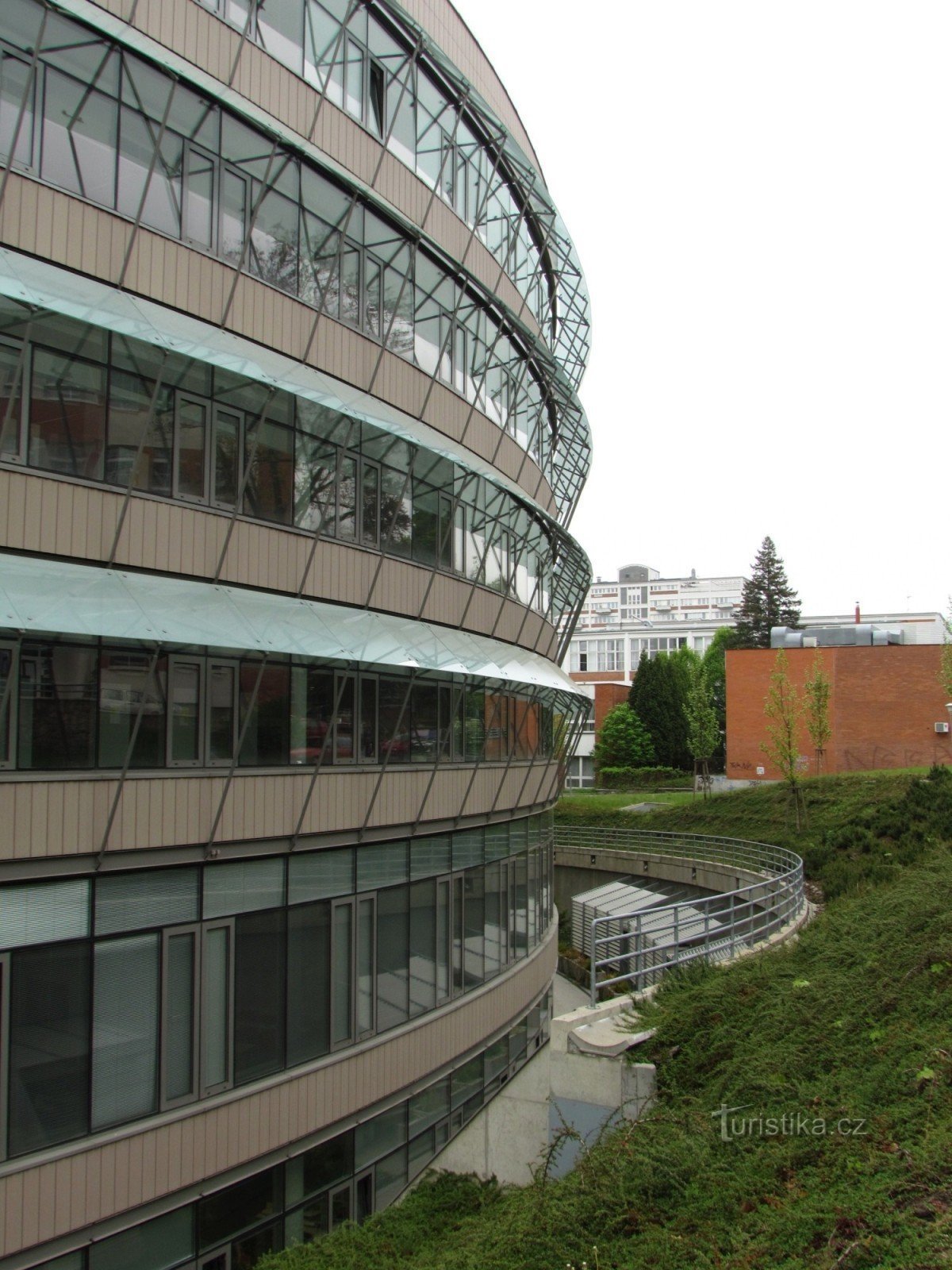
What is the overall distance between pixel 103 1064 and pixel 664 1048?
235 inches

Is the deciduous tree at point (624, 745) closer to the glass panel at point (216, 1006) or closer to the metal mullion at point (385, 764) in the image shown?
the metal mullion at point (385, 764)

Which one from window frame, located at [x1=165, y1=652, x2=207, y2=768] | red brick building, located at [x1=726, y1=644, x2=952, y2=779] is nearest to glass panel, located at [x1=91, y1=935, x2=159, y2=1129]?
window frame, located at [x1=165, y1=652, x2=207, y2=768]

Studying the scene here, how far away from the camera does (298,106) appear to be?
46.5 feet

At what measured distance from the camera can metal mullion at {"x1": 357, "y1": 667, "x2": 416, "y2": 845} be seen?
14922 millimetres

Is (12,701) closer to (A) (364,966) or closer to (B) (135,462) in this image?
(B) (135,462)

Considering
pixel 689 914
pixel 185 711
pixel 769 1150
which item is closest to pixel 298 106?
pixel 185 711

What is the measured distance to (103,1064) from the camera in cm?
1123

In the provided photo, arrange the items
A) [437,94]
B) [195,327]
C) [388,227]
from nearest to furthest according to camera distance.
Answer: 1. [195,327]
2. [388,227]
3. [437,94]

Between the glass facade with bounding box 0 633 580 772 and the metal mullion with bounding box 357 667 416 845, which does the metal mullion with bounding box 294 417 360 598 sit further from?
the metal mullion with bounding box 357 667 416 845

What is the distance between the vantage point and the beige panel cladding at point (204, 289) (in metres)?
10.8

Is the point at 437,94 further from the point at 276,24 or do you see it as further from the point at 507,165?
the point at 276,24

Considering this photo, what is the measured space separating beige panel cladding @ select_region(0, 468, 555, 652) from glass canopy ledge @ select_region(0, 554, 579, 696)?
0.17 m

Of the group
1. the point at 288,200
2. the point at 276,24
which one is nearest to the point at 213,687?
the point at 288,200

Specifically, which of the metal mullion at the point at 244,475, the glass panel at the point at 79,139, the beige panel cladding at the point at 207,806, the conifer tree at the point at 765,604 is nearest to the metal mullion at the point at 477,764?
the beige panel cladding at the point at 207,806
